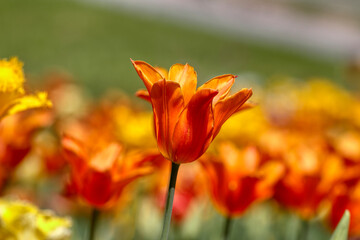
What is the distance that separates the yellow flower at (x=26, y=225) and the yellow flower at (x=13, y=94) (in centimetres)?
16

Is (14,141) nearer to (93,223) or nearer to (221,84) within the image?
(93,223)

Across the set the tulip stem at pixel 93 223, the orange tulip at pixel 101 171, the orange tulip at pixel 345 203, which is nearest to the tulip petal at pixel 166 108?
the orange tulip at pixel 101 171

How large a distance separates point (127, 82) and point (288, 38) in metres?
5.97

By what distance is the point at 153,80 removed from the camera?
3.03 feet

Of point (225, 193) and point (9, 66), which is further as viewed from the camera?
point (225, 193)

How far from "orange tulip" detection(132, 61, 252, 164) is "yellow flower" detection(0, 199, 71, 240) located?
0.79ft

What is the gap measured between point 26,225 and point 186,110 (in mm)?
315

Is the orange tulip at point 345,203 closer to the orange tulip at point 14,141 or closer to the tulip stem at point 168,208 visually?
the tulip stem at point 168,208

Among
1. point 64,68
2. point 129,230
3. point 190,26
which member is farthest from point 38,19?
point 129,230

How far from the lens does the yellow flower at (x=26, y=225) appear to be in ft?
3.21

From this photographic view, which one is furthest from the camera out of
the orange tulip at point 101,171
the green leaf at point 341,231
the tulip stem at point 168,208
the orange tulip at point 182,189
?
the orange tulip at point 182,189

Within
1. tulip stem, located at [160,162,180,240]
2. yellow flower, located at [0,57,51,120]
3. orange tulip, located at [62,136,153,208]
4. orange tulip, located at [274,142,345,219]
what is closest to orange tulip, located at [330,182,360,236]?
orange tulip, located at [274,142,345,219]

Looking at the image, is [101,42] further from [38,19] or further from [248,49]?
[248,49]

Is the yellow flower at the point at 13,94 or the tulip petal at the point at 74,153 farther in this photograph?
the tulip petal at the point at 74,153
